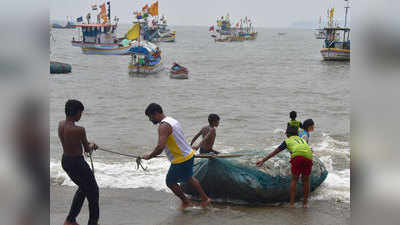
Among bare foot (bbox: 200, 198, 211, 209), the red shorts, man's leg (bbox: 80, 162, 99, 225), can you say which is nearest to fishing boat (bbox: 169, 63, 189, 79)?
bare foot (bbox: 200, 198, 211, 209)

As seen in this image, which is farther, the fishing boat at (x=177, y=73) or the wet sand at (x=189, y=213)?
the fishing boat at (x=177, y=73)

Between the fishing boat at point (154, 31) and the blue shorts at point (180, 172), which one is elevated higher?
the fishing boat at point (154, 31)

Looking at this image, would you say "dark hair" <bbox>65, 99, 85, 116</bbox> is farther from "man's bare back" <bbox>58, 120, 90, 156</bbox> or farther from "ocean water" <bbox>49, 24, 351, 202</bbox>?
"ocean water" <bbox>49, 24, 351, 202</bbox>

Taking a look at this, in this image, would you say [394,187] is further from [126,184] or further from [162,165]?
[162,165]

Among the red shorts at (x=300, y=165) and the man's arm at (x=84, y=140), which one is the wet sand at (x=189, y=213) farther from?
the man's arm at (x=84, y=140)

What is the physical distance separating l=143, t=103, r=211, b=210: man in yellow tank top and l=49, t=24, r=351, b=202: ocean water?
1.75 metres

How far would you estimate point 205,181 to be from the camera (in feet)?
22.0

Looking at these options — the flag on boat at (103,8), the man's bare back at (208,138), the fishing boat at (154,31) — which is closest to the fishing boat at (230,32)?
the fishing boat at (154,31)

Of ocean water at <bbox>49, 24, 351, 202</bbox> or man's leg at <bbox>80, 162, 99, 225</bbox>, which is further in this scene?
ocean water at <bbox>49, 24, 351, 202</bbox>

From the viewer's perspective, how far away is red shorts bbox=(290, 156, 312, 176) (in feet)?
20.1

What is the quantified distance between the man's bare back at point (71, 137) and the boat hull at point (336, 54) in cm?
4566

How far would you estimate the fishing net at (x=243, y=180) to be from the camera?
21.7ft

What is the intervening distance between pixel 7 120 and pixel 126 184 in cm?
633

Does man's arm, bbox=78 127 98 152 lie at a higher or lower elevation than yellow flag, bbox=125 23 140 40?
lower
